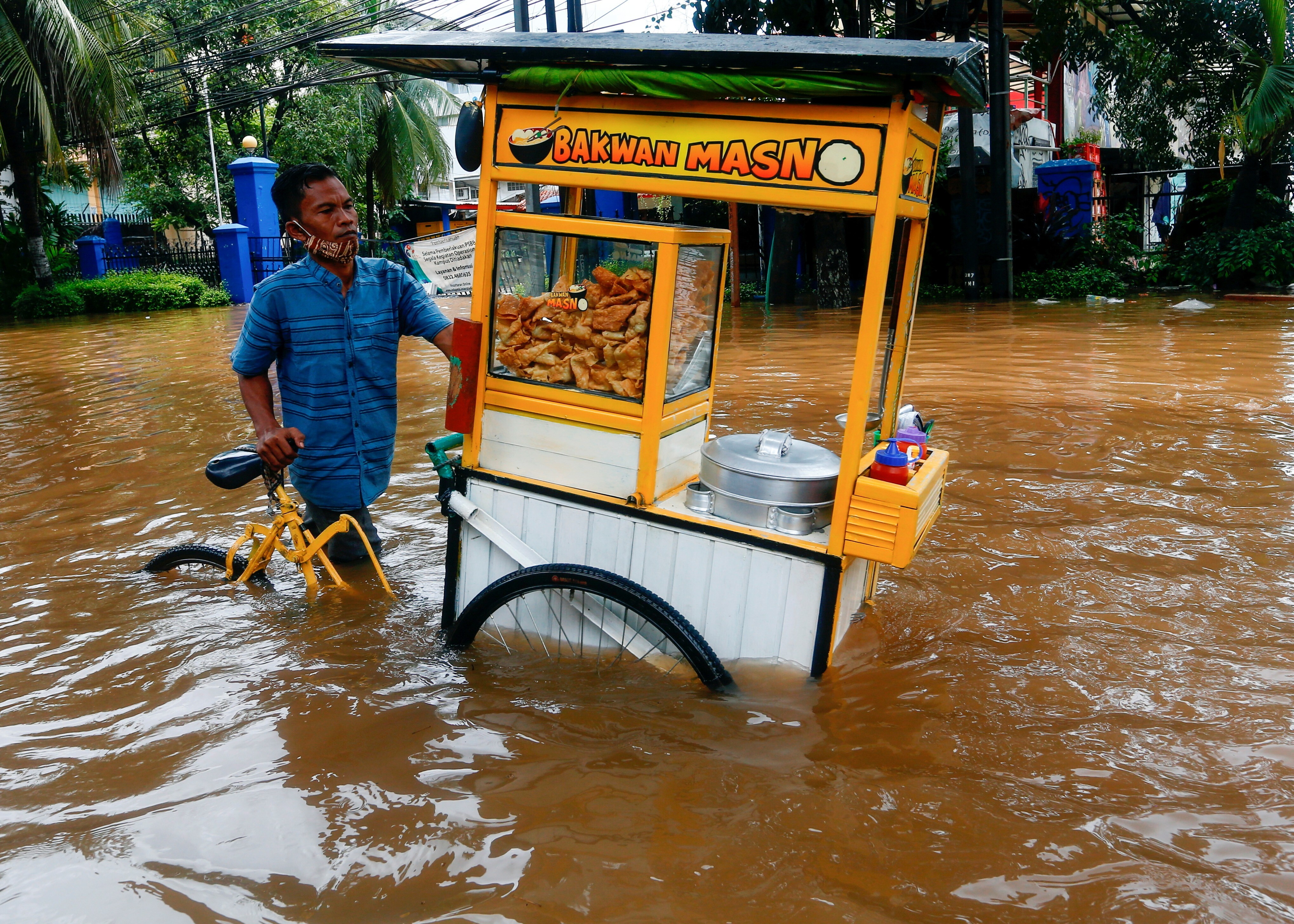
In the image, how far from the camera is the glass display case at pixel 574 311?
3.01 meters

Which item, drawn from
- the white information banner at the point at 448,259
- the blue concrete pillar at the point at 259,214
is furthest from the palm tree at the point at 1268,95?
the blue concrete pillar at the point at 259,214

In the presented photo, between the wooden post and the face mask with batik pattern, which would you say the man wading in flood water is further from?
the wooden post

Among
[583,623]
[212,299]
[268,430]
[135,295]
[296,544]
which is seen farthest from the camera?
[212,299]

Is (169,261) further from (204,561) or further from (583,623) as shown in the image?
(583,623)

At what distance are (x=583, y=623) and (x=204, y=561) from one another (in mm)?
1868

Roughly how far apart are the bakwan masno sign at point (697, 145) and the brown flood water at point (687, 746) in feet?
5.13

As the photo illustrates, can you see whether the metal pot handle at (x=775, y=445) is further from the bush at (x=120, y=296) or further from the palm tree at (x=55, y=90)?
the bush at (x=120, y=296)

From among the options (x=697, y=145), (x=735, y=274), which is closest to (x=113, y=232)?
(x=735, y=274)

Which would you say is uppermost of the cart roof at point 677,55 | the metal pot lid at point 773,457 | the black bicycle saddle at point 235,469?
the cart roof at point 677,55

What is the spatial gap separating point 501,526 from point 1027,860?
188cm

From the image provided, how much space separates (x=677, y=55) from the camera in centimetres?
264

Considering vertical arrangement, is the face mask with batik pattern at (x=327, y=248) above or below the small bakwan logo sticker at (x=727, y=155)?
below

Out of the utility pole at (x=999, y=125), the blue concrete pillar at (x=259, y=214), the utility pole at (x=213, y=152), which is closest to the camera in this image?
the utility pole at (x=999, y=125)

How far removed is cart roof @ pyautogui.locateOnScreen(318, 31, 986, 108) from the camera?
8.09 feet
